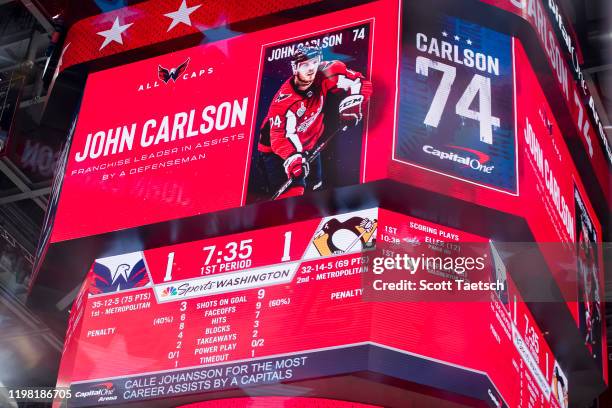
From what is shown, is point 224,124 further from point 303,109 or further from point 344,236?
point 344,236

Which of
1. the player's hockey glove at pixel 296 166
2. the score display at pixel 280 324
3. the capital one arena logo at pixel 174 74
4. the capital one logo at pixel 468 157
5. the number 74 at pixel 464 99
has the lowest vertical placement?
the score display at pixel 280 324

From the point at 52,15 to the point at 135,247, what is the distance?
10.1 ft

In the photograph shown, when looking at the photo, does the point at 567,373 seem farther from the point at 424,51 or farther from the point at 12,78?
the point at 12,78

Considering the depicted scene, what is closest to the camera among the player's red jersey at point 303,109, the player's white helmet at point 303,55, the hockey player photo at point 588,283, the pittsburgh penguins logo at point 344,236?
the pittsburgh penguins logo at point 344,236

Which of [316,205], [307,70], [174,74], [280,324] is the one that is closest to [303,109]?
[307,70]

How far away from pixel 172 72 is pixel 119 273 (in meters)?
1.93

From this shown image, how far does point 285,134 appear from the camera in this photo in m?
8.57

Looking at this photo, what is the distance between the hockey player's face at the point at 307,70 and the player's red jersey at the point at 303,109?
0.05 metres

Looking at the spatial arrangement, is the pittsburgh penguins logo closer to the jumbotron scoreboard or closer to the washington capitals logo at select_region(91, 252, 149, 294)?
the jumbotron scoreboard

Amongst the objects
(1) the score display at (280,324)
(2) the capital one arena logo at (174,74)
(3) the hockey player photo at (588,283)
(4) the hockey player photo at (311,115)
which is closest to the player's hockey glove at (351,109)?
(4) the hockey player photo at (311,115)

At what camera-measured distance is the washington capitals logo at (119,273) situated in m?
8.68

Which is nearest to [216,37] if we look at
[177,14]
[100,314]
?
[177,14]

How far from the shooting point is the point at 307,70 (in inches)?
350

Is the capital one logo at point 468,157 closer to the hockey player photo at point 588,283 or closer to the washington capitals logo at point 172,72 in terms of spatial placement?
the hockey player photo at point 588,283
